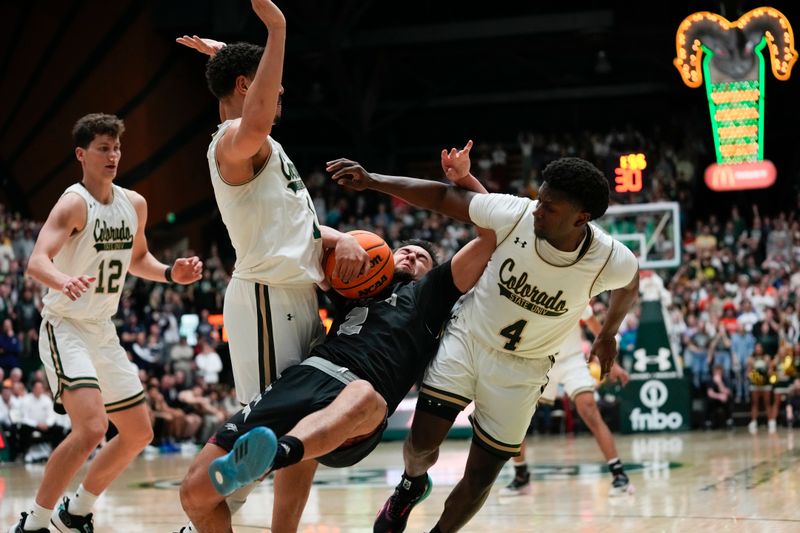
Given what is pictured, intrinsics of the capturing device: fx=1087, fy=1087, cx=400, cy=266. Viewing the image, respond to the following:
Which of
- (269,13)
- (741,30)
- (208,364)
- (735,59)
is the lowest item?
(208,364)

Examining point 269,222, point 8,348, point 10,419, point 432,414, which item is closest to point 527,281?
point 432,414

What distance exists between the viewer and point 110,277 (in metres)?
6.20

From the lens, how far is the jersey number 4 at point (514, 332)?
5.20 m

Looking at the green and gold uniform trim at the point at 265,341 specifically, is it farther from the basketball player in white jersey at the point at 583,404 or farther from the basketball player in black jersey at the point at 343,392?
the basketball player in white jersey at the point at 583,404

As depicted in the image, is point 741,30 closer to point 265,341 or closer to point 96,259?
point 96,259

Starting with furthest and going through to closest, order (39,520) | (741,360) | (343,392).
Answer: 1. (741,360)
2. (39,520)
3. (343,392)

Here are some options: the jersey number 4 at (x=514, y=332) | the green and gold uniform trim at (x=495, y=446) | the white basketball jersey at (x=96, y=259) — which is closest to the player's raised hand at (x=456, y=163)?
the jersey number 4 at (x=514, y=332)

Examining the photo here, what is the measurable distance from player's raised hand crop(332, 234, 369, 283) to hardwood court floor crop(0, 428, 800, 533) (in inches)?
97.6

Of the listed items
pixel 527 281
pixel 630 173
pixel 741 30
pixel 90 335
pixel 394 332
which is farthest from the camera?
pixel 741 30

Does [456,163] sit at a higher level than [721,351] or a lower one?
higher

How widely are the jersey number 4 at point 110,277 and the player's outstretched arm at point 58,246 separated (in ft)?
0.21

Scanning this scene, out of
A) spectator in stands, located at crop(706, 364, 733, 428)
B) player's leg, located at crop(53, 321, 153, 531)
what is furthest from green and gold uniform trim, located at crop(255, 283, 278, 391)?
spectator in stands, located at crop(706, 364, 733, 428)

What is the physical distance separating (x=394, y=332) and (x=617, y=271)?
→ 43.9 inches

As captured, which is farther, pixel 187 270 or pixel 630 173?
pixel 630 173
